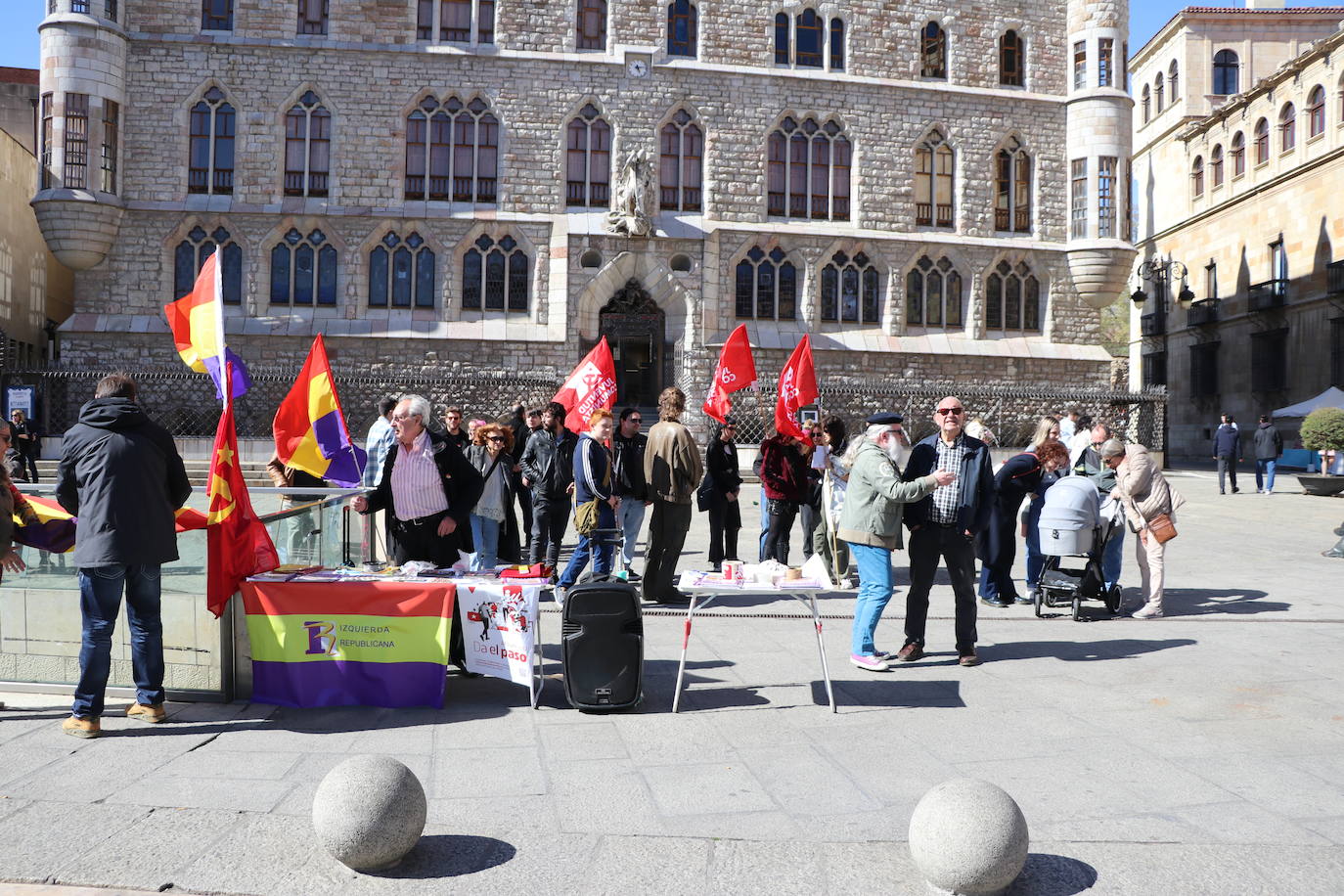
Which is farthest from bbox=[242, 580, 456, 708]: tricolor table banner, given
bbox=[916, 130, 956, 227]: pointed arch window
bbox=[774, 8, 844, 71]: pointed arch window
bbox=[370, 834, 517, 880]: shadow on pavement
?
bbox=[916, 130, 956, 227]: pointed arch window

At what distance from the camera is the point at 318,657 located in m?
5.78

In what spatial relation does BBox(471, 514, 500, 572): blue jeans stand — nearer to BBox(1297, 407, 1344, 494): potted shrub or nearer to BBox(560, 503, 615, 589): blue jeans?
BBox(560, 503, 615, 589): blue jeans

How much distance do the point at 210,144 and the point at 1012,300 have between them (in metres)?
21.5

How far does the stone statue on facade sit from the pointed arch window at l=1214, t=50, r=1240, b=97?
89.4ft

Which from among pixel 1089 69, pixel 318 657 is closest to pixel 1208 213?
pixel 1089 69

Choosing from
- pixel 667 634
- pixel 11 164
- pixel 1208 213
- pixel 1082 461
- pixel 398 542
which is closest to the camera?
pixel 398 542

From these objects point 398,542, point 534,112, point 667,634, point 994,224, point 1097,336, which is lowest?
point 667,634

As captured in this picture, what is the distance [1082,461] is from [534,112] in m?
19.0

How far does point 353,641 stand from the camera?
5773 mm

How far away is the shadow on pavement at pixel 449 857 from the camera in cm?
364

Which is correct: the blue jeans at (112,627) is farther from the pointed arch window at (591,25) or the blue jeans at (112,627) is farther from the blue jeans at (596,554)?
the pointed arch window at (591,25)

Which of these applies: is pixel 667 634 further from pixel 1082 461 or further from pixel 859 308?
pixel 859 308

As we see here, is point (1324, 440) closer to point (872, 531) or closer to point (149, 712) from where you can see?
point (872, 531)

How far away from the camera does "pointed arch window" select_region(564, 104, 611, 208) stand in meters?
25.8
